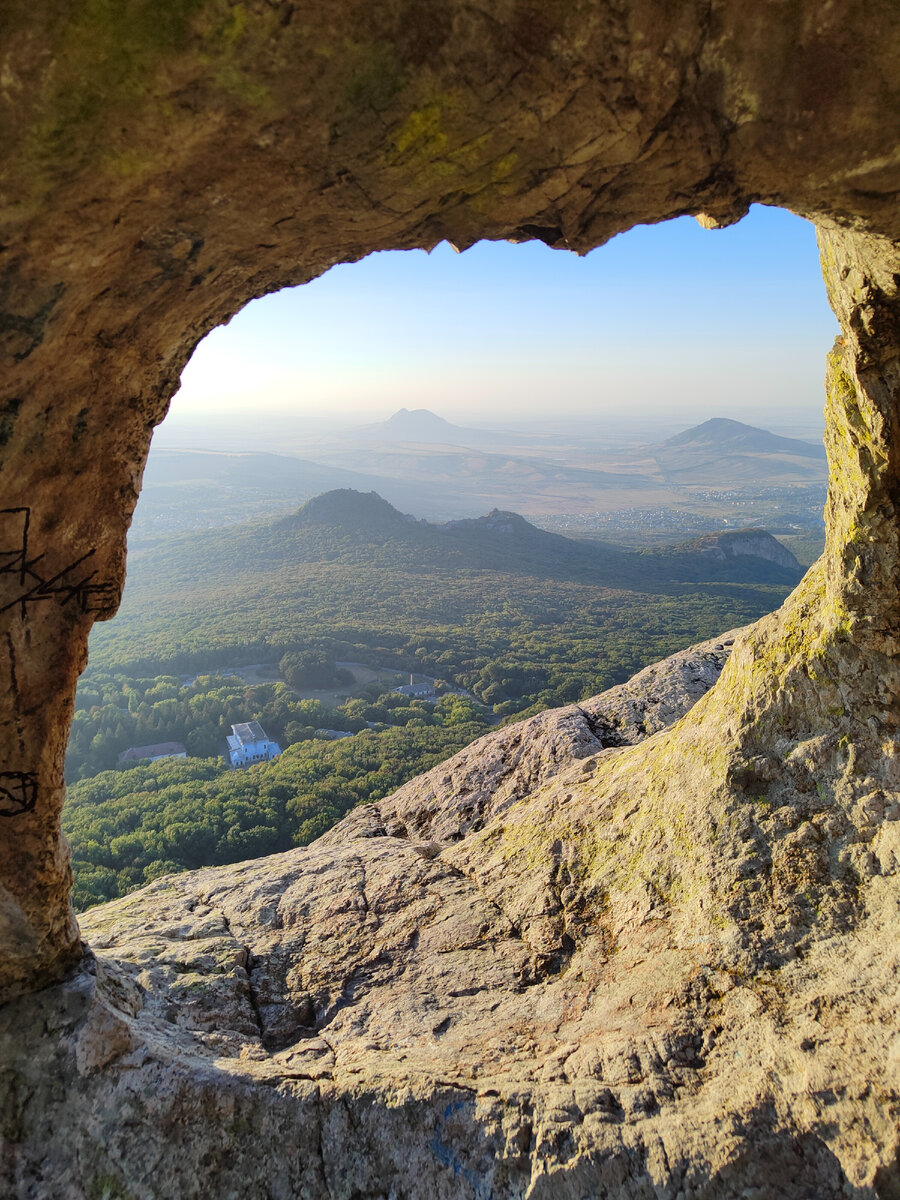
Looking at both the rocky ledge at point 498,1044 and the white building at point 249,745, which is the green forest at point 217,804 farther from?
the rocky ledge at point 498,1044

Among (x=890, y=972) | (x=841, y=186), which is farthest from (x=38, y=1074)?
(x=841, y=186)

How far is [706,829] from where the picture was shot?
705 centimetres

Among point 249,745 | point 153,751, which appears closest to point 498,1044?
point 249,745

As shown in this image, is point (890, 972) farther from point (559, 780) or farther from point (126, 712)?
point (126, 712)

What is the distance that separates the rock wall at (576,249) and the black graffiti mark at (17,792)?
0.9 inches

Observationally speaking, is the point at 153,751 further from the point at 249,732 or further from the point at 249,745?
the point at 249,745

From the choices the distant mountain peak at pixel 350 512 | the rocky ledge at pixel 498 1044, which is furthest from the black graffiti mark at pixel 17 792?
the distant mountain peak at pixel 350 512

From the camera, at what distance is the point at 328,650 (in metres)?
64.0

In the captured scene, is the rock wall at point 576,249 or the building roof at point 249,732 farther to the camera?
the building roof at point 249,732

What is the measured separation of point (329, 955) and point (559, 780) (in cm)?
386

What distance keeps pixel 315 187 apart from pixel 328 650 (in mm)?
60628

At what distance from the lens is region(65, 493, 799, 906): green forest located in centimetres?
2672

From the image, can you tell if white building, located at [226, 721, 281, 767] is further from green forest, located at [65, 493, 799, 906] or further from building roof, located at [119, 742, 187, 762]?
building roof, located at [119, 742, 187, 762]

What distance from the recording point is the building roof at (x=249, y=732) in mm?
45031
